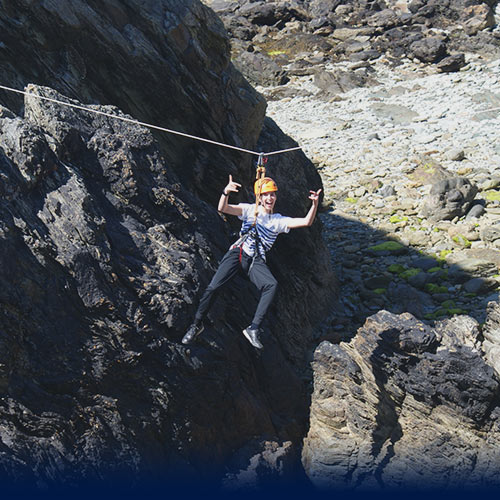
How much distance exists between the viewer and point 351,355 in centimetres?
1258

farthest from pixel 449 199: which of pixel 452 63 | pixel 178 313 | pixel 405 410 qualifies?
pixel 452 63

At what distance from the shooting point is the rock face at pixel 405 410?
11.0 metres

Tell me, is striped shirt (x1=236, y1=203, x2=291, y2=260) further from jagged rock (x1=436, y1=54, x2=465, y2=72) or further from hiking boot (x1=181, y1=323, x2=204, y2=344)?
jagged rock (x1=436, y1=54, x2=465, y2=72)

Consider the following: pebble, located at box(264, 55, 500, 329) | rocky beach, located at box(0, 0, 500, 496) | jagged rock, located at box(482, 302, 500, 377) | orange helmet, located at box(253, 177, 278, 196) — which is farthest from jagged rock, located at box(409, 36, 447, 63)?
orange helmet, located at box(253, 177, 278, 196)

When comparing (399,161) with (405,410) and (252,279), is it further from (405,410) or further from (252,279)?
(252,279)

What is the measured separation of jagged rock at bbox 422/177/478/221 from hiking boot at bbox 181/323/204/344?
1472 centimetres

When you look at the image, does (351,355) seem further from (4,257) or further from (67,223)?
(4,257)

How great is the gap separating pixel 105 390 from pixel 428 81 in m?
31.4

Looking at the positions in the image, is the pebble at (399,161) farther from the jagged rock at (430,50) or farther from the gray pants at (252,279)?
the gray pants at (252,279)

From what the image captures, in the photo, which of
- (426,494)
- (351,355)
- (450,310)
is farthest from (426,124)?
(426,494)

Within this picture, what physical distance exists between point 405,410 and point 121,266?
243 inches

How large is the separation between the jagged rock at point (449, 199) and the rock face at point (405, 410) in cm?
1094

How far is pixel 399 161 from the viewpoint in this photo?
88.8ft

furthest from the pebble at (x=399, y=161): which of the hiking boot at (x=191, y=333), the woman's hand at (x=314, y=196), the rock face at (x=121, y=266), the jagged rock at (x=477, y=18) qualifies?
the woman's hand at (x=314, y=196)
